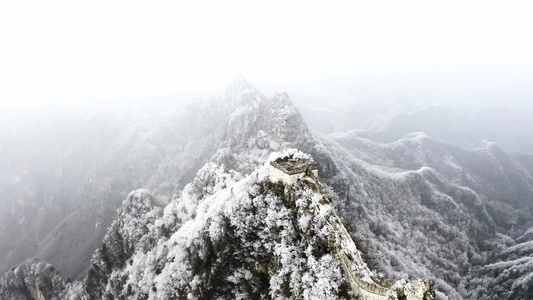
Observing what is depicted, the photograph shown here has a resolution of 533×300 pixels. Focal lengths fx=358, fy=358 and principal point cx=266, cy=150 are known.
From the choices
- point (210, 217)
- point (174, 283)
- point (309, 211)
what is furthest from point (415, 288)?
point (174, 283)

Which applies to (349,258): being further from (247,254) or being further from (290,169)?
(247,254)

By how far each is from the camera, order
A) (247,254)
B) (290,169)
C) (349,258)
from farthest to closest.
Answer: (247,254) → (290,169) → (349,258)

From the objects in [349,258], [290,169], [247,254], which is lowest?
[247,254]

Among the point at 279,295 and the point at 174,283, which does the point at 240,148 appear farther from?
the point at 279,295

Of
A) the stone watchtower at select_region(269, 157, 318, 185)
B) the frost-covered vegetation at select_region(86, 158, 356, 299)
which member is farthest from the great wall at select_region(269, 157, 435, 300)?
the frost-covered vegetation at select_region(86, 158, 356, 299)

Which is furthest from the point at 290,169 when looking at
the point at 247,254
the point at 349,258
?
the point at 349,258

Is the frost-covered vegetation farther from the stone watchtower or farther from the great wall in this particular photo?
the stone watchtower

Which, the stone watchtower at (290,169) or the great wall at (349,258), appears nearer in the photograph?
the great wall at (349,258)

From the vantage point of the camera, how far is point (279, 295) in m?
60.7

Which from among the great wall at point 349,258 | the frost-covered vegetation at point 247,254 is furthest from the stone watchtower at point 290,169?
the frost-covered vegetation at point 247,254

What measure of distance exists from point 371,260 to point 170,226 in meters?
60.6

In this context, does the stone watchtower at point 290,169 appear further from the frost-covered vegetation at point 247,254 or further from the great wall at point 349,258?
the frost-covered vegetation at point 247,254

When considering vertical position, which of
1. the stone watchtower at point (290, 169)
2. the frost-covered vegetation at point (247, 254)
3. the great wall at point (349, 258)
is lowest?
the frost-covered vegetation at point (247, 254)

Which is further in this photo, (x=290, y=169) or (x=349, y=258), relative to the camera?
(x=290, y=169)
